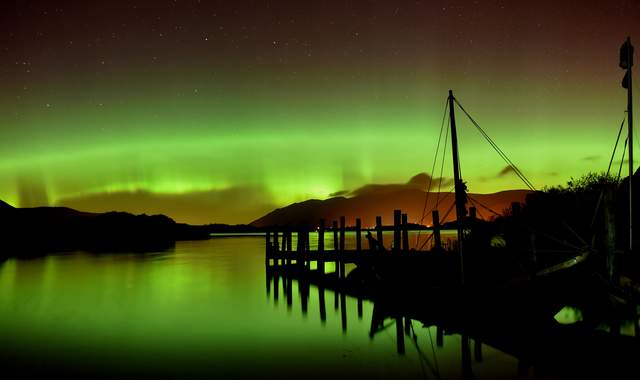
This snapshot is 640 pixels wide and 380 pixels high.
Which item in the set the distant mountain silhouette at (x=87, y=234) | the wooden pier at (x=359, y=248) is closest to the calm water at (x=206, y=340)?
the wooden pier at (x=359, y=248)

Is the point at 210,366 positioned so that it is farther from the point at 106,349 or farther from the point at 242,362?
the point at 106,349

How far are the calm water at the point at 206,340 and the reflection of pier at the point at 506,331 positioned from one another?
1.03 feet

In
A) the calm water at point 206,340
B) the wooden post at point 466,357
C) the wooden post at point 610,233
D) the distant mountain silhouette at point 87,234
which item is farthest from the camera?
the distant mountain silhouette at point 87,234

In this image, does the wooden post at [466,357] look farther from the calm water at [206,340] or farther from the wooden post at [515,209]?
the wooden post at [515,209]

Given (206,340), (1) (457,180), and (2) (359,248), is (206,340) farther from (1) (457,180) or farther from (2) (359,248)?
(1) (457,180)

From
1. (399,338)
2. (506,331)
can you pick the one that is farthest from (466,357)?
(399,338)

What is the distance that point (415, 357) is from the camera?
44.7 feet

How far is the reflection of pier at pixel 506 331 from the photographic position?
9242 mm

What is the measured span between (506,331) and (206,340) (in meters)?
10.0

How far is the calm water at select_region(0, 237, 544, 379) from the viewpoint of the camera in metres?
12.9

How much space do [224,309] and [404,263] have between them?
1019 centimetres

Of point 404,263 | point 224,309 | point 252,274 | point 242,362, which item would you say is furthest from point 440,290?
point 252,274

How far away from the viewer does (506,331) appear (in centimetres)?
1230

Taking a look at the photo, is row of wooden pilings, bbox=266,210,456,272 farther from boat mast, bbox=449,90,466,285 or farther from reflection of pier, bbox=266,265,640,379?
boat mast, bbox=449,90,466,285
